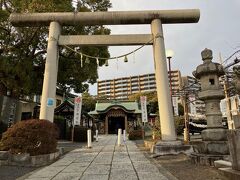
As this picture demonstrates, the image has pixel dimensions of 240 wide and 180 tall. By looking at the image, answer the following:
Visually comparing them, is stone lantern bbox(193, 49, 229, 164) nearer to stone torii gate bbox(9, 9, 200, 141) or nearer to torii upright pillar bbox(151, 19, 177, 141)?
torii upright pillar bbox(151, 19, 177, 141)

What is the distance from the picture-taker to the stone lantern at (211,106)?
23.2ft

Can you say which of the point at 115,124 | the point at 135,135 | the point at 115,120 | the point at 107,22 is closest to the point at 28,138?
the point at 107,22

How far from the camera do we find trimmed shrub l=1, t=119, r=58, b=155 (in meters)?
7.81

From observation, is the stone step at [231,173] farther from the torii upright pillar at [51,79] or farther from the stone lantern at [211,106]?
the torii upright pillar at [51,79]

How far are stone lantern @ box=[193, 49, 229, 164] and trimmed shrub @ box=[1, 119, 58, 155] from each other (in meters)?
5.54

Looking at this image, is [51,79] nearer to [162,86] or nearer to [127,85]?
[162,86]

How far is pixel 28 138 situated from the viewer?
311 inches

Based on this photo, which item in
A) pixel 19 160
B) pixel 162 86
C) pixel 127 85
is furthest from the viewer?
pixel 127 85

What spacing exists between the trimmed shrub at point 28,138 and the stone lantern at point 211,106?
554 cm

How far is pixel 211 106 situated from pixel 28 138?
6.48 m

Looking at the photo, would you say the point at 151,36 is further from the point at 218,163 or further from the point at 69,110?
the point at 69,110

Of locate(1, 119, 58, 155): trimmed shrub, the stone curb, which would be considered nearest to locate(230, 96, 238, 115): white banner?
locate(1, 119, 58, 155): trimmed shrub

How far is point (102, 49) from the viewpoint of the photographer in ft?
51.5

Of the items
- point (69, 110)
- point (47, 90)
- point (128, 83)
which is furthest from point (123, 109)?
point (128, 83)
